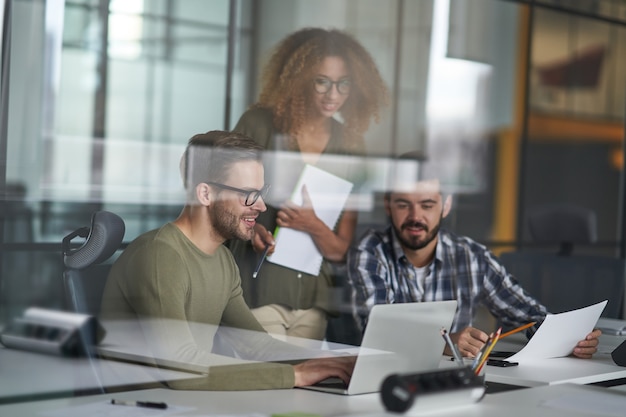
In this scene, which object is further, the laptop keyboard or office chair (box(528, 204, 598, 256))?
office chair (box(528, 204, 598, 256))

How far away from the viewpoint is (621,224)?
22.9 feet

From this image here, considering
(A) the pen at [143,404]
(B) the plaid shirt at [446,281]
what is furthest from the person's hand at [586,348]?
(A) the pen at [143,404]

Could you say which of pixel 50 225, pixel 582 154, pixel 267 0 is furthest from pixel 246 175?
pixel 582 154

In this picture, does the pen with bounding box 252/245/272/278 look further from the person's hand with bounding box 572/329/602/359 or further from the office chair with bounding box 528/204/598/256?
the office chair with bounding box 528/204/598/256

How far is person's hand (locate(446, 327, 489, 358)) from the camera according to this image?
9.59ft

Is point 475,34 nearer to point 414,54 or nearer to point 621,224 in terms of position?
point 414,54

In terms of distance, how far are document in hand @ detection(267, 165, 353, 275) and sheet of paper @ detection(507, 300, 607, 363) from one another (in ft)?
3.99

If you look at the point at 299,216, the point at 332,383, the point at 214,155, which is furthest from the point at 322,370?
the point at 299,216

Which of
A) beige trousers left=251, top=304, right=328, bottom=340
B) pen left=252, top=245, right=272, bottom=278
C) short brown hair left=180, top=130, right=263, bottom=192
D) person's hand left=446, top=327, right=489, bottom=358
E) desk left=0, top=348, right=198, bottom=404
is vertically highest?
short brown hair left=180, top=130, right=263, bottom=192

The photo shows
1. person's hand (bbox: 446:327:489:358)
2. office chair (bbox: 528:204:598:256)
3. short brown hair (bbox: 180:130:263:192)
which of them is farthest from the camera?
office chair (bbox: 528:204:598:256)

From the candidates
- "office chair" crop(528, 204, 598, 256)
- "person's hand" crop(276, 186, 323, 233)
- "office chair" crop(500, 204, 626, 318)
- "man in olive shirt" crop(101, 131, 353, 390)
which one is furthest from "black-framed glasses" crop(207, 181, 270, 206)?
"office chair" crop(528, 204, 598, 256)

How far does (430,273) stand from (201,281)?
1.06m

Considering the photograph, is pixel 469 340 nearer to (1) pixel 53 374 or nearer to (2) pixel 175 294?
(2) pixel 175 294

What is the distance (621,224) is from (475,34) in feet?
6.15
